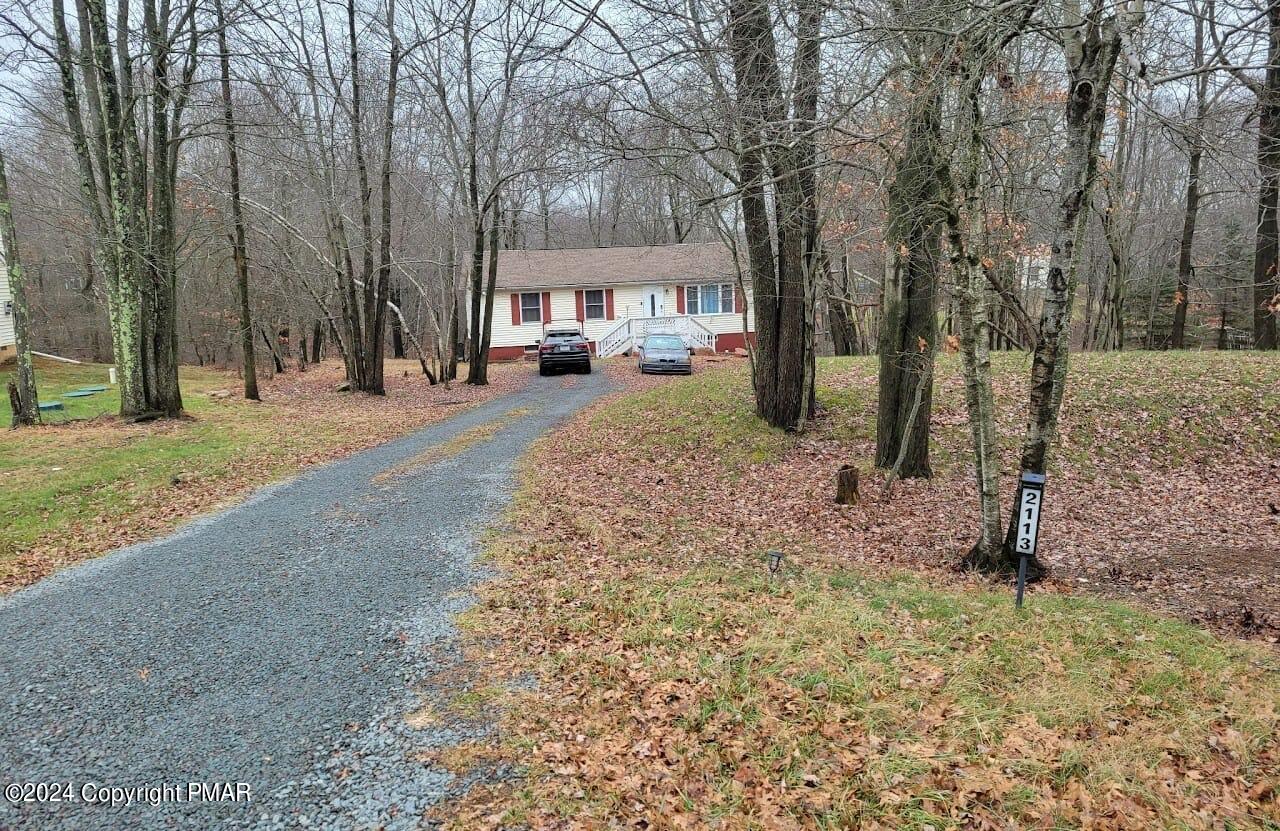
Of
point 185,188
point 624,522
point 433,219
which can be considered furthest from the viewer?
point 433,219

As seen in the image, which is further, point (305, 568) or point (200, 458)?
point (200, 458)

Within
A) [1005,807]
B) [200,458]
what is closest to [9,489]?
[200,458]

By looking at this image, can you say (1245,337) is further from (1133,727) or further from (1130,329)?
(1133,727)

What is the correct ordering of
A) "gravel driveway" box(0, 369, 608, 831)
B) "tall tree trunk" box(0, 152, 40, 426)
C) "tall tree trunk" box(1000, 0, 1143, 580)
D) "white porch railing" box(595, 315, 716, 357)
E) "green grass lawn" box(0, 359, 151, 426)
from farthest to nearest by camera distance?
"white porch railing" box(595, 315, 716, 357)
"green grass lawn" box(0, 359, 151, 426)
"tall tree trunk" box(0, 152, 40, 426)
"tall tree trunk" box(1000, 0, 1143, 580)
"gravel driveway" box(0, 369, 608, 831)

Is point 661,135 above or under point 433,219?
under

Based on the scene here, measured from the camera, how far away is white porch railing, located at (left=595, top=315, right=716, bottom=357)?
29.5m

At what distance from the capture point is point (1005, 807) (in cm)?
285

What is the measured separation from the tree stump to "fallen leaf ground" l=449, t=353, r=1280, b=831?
0.39ft

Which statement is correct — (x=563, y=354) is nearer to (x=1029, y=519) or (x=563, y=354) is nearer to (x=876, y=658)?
(x=1029, y=519)

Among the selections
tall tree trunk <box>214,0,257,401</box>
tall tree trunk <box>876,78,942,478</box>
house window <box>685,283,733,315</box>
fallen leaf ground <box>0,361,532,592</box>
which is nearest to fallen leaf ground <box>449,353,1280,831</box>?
tall tree trunk <box>876,78,942,478</box>

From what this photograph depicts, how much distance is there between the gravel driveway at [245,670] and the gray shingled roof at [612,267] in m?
23.6

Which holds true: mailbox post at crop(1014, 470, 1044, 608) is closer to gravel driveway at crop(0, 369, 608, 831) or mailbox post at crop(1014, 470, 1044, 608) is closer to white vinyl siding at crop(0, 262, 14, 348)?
gravel driveway at crop(0, 369, 608, 831)

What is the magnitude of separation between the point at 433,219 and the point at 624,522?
1982 centimetres

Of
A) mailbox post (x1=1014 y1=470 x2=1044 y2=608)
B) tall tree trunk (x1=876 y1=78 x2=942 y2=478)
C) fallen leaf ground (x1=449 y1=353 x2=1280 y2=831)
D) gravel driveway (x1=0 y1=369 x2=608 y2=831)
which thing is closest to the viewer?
fallen leaf ground (x1=449 y1=353 x2=1280 y2=831)
